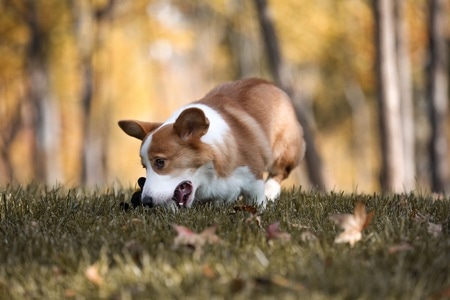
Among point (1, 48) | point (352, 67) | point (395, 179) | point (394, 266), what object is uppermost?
point (352, 67)

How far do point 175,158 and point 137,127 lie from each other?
0.65m

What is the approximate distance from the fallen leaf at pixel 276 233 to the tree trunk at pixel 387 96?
916cm

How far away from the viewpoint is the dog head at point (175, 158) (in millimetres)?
5594

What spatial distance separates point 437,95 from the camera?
16.9m

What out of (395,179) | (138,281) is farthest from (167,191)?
(395,179)

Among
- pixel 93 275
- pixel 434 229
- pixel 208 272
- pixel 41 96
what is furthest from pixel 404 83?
pixel 93 275

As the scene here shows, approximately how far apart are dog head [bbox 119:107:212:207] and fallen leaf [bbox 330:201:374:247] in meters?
1.61

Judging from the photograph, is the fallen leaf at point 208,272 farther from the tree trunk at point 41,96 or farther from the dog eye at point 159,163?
the tree trunk at point 41,96

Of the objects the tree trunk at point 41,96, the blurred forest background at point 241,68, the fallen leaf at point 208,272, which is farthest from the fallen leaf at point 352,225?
the tree trunk at point 41,96

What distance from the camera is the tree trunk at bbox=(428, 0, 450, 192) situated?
1656 centimetres

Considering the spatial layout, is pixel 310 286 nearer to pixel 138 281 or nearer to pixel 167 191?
pixel 138 281

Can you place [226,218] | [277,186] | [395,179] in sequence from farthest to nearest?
1. [395,179]
2. [277,186]
3. [226,218]

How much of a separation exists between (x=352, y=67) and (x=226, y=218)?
20657mm

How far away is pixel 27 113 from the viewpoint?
28.2m
